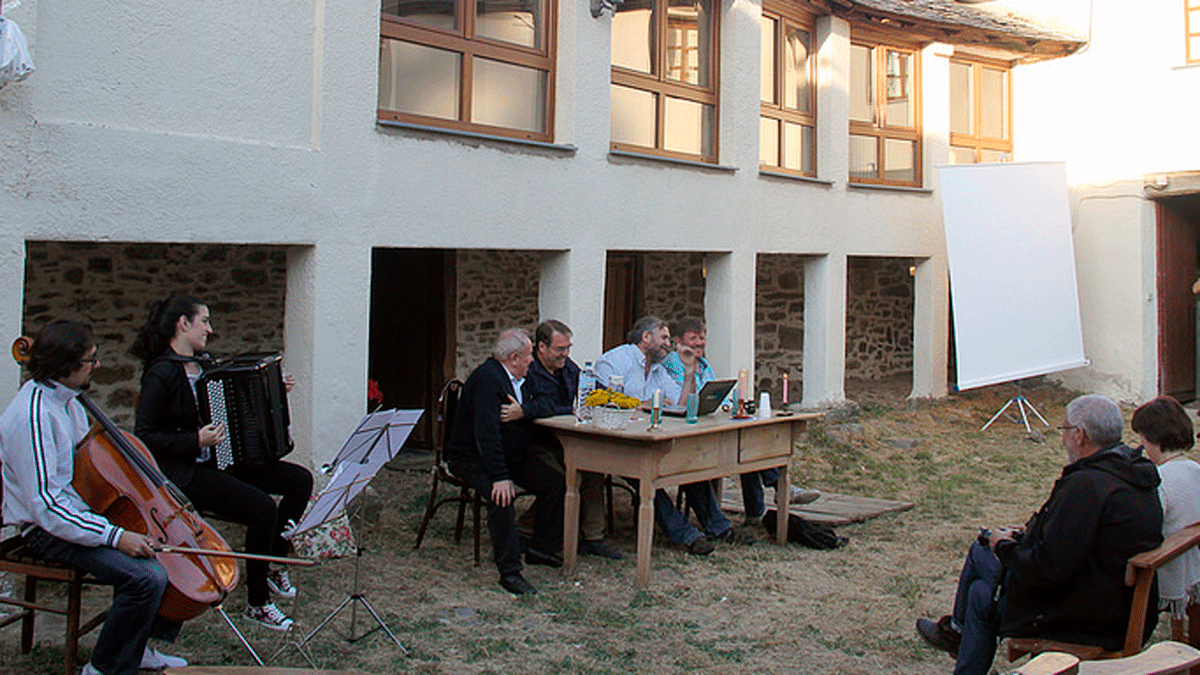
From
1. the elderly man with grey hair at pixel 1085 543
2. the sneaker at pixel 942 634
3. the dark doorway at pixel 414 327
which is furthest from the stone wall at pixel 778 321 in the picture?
the elderly man with grey hair at pixel 1085 543

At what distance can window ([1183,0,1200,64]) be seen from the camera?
12367 millimetres

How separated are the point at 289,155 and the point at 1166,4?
11.0 m

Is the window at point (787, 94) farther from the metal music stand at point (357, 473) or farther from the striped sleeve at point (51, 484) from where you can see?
the striped sleeve at point (51, 484)

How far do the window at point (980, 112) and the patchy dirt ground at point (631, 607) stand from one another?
250 inches

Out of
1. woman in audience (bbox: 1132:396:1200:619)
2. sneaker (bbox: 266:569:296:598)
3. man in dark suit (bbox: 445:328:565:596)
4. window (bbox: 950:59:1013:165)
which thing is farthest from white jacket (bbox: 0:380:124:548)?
window (bbox: 950:59:1013:165)

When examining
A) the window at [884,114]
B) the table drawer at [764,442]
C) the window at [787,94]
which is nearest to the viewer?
the table drawer at [764,442]

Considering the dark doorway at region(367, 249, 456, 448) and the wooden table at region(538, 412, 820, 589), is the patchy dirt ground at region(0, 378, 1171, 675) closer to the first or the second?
the wooden table at region(538, 412, 820, 589)

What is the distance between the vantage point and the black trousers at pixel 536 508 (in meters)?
5.69

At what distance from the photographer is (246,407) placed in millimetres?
4855

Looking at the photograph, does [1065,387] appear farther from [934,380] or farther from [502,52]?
[502,52]

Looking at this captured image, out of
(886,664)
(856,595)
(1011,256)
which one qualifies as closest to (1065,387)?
(1011,256)

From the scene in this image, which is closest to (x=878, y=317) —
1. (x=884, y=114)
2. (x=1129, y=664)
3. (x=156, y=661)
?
(x=884, y=114)

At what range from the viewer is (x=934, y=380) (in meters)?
12.8

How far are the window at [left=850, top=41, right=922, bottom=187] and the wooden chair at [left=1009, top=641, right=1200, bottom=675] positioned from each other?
941 cm
